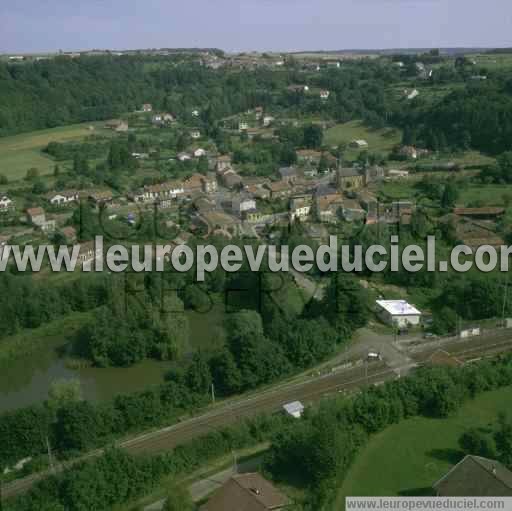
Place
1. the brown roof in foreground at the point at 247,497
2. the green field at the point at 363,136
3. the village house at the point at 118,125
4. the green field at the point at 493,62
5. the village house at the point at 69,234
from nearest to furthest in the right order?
1. the brown roof in foreground at the point at 247,497
2. the village house at the point at 69,234
3. the green field at the point at 363,136
4. the village house at the point at 118,125
5. the green field at the point at 493,62

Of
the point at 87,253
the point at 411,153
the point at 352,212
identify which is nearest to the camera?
the point at 87,253

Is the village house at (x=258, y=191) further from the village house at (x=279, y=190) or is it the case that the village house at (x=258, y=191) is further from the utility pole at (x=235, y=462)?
the utility pole at (x=235, y=462)

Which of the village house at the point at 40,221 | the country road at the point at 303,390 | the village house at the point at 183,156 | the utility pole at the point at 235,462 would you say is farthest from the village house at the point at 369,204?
the utility pole at the point at 235,462

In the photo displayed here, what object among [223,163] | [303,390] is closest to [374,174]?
[223,163]

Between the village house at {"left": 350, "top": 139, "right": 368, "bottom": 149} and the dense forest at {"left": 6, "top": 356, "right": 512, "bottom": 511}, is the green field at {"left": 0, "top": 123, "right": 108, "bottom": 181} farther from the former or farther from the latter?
the dense forest at {"left": 6, "top": 356, "right": 512, "bottom": 511}

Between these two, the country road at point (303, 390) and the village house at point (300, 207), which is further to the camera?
the village house at point (300, 207)

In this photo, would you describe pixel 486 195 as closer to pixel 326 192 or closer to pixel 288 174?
pixel 326 192

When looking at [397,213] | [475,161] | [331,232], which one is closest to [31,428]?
[331,232]
